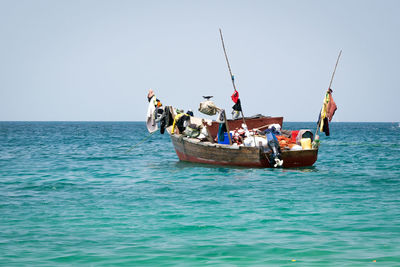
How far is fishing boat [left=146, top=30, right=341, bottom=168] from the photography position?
706 inches

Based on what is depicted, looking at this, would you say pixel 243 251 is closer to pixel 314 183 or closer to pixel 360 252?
pixel 360 252

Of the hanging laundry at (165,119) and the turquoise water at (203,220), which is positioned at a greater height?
the hanging laundry at (165,119)

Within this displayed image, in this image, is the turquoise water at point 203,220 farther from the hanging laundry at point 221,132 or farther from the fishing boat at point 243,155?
the hanging laundry at point 221,132

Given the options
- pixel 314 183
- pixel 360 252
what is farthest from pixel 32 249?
pixel 314 183

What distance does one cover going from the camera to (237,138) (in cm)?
1966

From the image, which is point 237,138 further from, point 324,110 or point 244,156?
point 324,110

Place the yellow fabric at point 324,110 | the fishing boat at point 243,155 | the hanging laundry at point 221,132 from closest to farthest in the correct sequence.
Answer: the fishing boat at point 243,155
the yellow fabric at point 324,110
the hanging laundry at point 221,132

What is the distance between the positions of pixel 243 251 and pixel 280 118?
590 inches

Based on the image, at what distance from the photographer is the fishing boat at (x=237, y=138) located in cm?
1792

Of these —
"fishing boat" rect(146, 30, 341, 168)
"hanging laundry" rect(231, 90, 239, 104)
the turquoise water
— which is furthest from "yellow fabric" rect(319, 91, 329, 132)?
"hanging laundry" rect(231, 90, 239, 104)

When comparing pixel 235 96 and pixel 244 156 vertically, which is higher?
pixel 235 96

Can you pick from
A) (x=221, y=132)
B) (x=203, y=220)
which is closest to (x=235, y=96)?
(x=221, y=132)

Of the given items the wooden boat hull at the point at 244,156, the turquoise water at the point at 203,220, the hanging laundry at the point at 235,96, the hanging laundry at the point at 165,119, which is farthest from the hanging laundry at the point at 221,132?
the hanging laundry at the point at 165,119

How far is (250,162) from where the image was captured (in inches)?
718
